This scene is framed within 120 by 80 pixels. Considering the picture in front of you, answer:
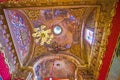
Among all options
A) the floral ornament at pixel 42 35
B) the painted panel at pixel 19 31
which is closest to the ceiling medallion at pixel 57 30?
the floral ornament at pixel 42 35

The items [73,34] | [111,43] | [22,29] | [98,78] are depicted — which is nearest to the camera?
[111,43]

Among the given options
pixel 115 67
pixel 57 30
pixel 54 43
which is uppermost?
pixel 57 30

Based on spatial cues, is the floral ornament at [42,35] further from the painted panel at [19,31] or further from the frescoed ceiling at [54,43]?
the painted panel at [19,31]

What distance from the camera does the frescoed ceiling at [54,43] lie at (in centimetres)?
959

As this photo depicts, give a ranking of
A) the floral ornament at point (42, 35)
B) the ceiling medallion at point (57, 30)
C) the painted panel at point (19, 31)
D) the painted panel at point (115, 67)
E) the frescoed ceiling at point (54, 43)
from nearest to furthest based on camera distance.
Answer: the painted panel at point (115, 67), the painted panel at point (19, 31), the frescoed ceiling at point (54, 43), the floral ornament at point (42, 35), the ceiling medallion at point (57, 30)

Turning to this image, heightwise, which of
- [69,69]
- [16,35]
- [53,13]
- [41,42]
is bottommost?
[69,69]

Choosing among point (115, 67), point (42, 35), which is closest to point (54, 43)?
point (42, 35)

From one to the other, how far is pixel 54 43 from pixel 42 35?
0.93 m

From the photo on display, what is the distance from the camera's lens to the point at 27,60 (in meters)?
10.8

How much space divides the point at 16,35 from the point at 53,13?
102 inches

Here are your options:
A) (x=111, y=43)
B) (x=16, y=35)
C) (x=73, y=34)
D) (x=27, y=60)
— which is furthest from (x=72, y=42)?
(x=111, y=43)

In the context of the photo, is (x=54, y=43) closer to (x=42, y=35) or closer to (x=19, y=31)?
(x=42, y=35)

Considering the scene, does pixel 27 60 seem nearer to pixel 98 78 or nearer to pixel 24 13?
pixel 24 13

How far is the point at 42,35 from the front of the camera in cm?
1127
